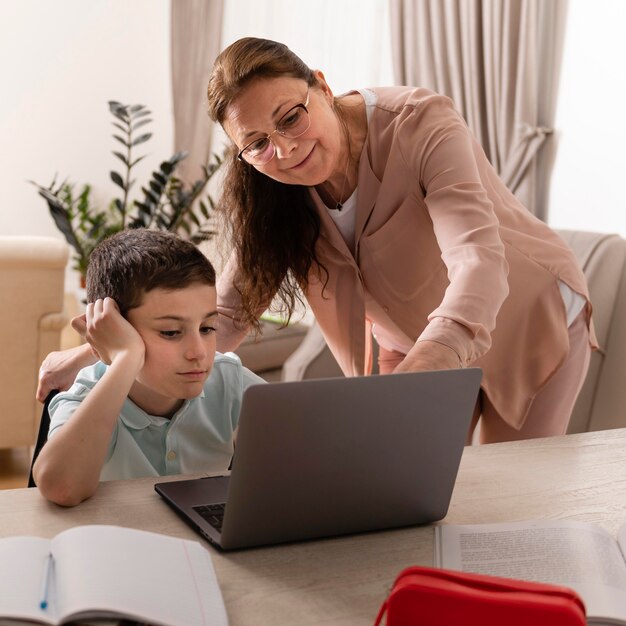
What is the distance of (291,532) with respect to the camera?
3.71ft

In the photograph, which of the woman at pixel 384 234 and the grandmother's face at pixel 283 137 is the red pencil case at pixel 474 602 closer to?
the woman at pixel 384 234

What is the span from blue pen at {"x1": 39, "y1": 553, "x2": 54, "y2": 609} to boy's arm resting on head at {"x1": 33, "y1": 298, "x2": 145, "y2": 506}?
226mm

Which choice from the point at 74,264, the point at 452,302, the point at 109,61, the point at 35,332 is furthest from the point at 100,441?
the point at 109,61

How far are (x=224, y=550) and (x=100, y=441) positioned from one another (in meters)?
0.28

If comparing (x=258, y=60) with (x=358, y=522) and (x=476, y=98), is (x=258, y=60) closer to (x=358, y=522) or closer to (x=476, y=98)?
(x=358, y=522)

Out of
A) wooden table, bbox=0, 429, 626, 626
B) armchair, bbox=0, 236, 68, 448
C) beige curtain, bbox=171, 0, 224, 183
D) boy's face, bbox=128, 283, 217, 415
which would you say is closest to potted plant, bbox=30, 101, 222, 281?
beige curtain, bbox=171, 0, 224, 183

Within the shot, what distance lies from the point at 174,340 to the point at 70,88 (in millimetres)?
5001

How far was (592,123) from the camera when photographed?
3.16 m

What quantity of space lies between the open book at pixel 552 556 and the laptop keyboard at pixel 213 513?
0.90 ft

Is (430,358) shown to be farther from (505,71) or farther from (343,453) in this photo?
(505,71)

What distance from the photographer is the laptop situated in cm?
104

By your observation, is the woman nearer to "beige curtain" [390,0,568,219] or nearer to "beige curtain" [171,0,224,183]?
"beige curtain" [390,0,568,219]

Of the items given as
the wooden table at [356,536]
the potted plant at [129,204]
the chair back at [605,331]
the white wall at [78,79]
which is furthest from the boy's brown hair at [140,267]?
the white wall at [78,79]

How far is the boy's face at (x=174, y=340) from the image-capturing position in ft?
4.79
